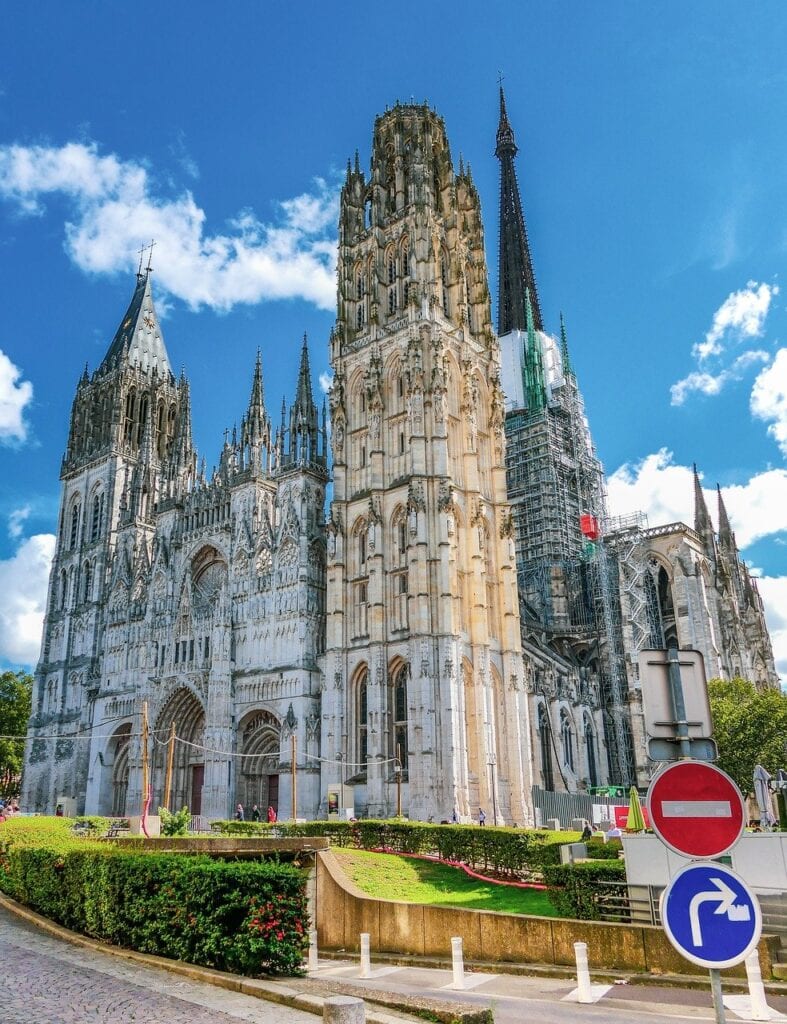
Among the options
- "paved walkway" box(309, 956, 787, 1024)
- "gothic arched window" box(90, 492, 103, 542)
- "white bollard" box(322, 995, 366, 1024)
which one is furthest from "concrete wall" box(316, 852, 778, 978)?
"gothic arched window" box(90, 492, 103, 542)

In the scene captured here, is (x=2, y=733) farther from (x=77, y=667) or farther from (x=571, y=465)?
(x=571, y=465)

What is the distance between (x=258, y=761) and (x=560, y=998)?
38001mm

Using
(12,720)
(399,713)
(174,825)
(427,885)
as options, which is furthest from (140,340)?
(427,885)

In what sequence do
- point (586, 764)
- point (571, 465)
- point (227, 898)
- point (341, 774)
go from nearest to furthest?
1. point (227, 898)
2. point (341, 774)
3. point (586, 764)
4. point (571, 465)

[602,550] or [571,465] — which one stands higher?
[571,465]

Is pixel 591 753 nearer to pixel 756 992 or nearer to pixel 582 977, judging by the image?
pixel 582 977

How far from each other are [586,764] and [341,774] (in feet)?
60.9

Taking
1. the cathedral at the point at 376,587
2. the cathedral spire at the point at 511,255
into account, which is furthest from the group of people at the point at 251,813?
the cathedral spire at the point at 511,255

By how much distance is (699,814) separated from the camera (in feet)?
18.1

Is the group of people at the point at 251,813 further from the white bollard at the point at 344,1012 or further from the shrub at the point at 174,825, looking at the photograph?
the white bollard at the point at 344,1012

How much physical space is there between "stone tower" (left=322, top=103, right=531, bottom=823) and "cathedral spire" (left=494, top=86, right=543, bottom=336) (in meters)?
29.3

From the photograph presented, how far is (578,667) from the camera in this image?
58.3 metres

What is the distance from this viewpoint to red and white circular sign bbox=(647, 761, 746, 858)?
546 cm

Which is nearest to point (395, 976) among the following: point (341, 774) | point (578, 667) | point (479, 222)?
point (341, 774)
